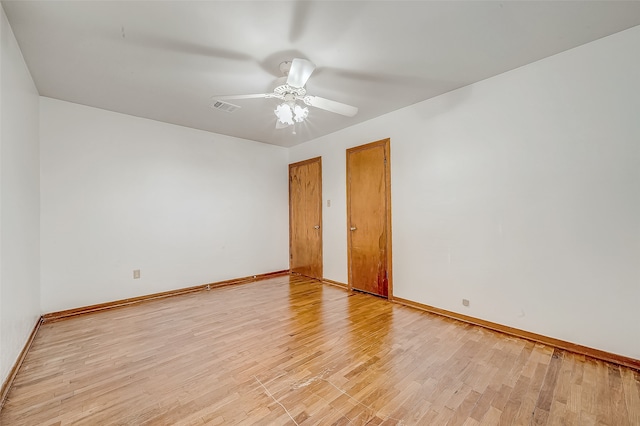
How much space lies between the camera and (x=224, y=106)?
3201 mm

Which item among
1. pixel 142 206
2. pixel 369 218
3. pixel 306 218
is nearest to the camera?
pixel 142 206

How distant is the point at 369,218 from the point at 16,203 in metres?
3.50

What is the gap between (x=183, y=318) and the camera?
293 cm

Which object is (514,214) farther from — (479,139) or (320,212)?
(320,212)

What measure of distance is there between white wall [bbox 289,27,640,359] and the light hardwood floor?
36 centimetres

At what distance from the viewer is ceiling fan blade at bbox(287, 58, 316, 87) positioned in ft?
6.34

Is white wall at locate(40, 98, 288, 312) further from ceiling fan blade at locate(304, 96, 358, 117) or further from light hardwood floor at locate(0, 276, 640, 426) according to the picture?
ceiling fan blade at locate(304, 96, 358, 117)

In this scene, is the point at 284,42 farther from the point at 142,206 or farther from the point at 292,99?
the point at 142,206

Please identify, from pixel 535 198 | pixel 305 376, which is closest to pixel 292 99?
pixel 305 376

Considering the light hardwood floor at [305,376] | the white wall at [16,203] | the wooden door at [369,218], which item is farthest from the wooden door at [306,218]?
the white wall at [16,203]

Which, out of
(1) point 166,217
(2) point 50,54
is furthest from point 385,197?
(2) point 50,54

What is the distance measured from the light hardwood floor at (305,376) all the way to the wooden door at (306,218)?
1839 mm

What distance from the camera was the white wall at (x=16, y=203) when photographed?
1731mm

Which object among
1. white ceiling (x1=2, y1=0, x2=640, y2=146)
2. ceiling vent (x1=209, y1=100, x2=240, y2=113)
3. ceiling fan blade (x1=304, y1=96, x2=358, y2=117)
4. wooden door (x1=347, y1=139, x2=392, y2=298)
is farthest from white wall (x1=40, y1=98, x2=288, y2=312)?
ceiling fan blade (x1=304, y1=96, x2=358, y2=117)
